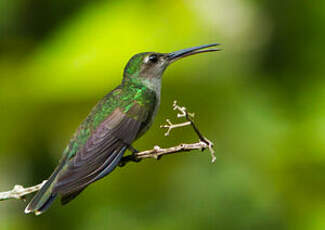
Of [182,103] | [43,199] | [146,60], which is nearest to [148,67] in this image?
[146,60]

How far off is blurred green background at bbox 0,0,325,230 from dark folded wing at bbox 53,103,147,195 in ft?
4.45

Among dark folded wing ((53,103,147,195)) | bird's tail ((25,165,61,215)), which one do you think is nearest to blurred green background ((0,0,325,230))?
dark folded wing ((53,103,147,195))

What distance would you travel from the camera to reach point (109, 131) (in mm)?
1707

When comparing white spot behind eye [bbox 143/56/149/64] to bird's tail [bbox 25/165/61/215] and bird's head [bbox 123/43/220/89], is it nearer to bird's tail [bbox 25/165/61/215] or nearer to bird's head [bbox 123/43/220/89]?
bird's head [bbox 123/43/220/89]

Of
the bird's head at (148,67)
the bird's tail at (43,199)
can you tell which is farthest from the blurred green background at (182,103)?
the bird's tail at (43,199)

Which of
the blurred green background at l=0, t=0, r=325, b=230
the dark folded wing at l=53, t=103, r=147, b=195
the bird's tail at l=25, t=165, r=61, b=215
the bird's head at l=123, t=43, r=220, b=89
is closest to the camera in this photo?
the dark folded wing at l=53, t=103, r=147, b=195

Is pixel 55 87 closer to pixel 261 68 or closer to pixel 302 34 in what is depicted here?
pixel 261 68

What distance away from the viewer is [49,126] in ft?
11.2

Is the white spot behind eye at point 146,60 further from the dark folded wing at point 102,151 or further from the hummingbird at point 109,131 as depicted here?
the dark folded wing at point 102,151

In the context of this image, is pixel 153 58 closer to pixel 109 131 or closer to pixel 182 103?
pixel 109 131

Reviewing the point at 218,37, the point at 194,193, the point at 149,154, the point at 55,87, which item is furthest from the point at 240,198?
the point at 149,154

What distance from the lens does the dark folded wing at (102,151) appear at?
1.33m

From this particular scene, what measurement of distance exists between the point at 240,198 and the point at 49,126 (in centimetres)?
146

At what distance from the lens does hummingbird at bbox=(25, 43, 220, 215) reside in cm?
138
